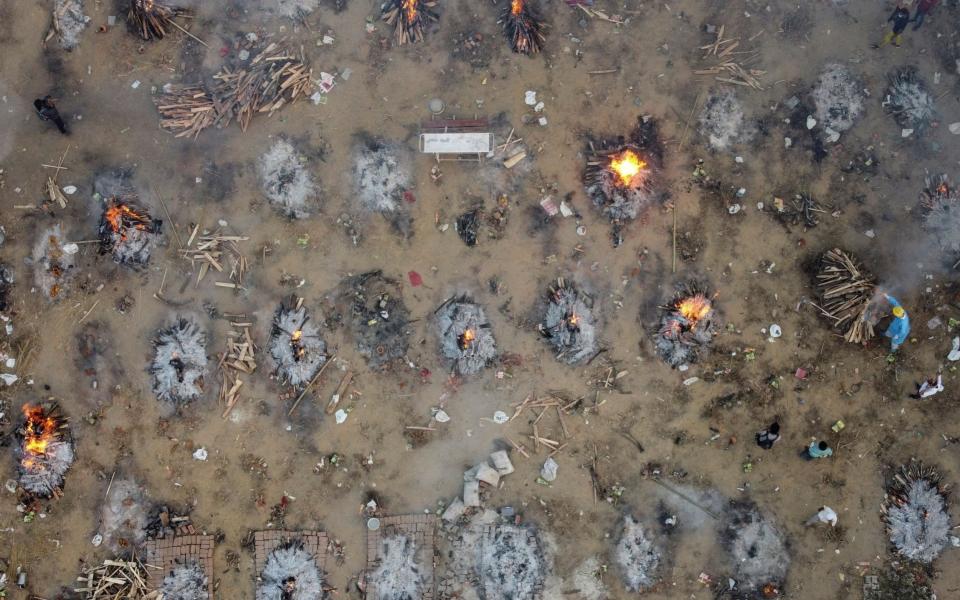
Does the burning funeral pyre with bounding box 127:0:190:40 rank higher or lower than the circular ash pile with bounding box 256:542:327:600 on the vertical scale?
higher

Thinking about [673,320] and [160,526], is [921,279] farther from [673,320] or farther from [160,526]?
[160,526]

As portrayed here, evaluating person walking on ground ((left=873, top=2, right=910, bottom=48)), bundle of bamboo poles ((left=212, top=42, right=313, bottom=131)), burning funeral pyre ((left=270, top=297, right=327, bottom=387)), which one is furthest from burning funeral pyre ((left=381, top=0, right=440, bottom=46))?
person walking on ground ((left=873, top=2, right=910, bottom=48))

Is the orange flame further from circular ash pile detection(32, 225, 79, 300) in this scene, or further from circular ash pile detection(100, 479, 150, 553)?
circular ash pile detection(100, 479, 150, 553)

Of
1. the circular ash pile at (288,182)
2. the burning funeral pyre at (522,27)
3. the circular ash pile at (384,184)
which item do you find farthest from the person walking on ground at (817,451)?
the circular ash pile at (288,182)

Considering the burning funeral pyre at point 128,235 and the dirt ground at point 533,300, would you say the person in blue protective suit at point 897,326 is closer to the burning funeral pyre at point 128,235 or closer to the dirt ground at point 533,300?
the dirt ground at point 533,300

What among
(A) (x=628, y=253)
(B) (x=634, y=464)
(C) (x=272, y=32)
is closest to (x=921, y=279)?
(A) (x=628, y=253)

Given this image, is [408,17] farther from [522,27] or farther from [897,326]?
[897,326]
